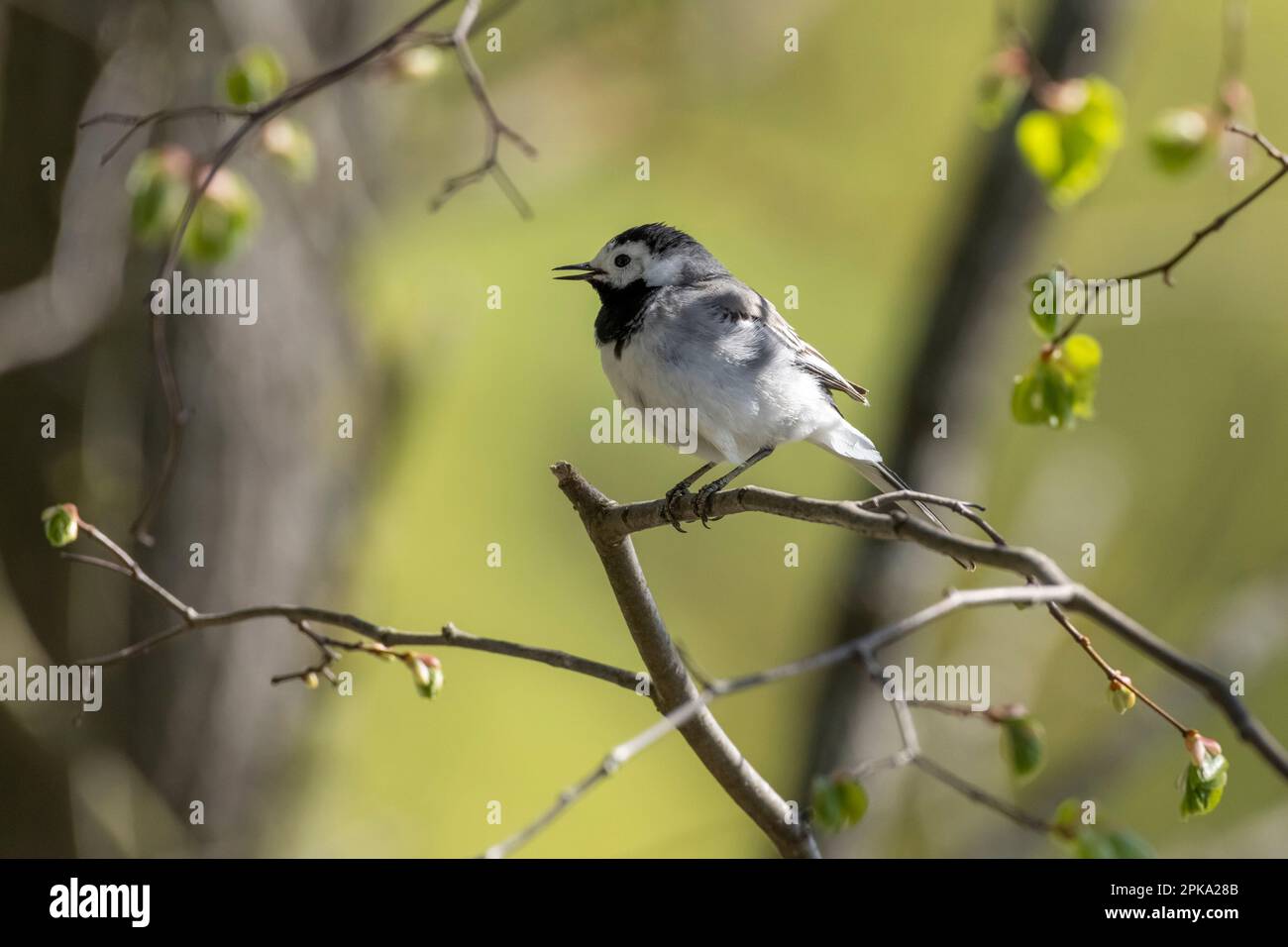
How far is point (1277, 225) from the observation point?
513 centimetres

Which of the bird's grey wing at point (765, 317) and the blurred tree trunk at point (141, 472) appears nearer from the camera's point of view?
the bird's grey wing at point (765, 317)

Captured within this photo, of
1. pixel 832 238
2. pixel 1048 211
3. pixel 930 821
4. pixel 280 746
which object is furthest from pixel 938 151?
pixel 280 746

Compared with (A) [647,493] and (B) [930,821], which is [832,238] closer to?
(A) [647,493]

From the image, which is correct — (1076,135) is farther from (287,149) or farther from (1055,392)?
(287,149)

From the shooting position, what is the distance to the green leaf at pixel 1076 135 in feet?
4.61

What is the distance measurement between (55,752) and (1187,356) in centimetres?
455

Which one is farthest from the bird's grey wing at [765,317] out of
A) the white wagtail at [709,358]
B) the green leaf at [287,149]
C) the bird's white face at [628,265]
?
the green leaf at [287,149]

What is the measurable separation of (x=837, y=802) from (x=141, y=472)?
2.97 m

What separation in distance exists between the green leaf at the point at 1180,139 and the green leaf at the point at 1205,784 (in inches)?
27.2

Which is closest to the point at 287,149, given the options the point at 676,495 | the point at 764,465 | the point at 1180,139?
the point at 676,495

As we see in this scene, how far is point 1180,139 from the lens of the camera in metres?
1.40

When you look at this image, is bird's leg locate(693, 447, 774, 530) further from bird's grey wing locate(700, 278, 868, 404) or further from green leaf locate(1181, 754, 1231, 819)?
green leaf locate(1181, 754, 1231, 819)

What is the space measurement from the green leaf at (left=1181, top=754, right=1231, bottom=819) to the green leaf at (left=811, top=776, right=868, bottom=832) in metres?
0.40

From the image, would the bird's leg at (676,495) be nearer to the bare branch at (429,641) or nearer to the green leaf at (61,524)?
the bare branch at (429,641)
